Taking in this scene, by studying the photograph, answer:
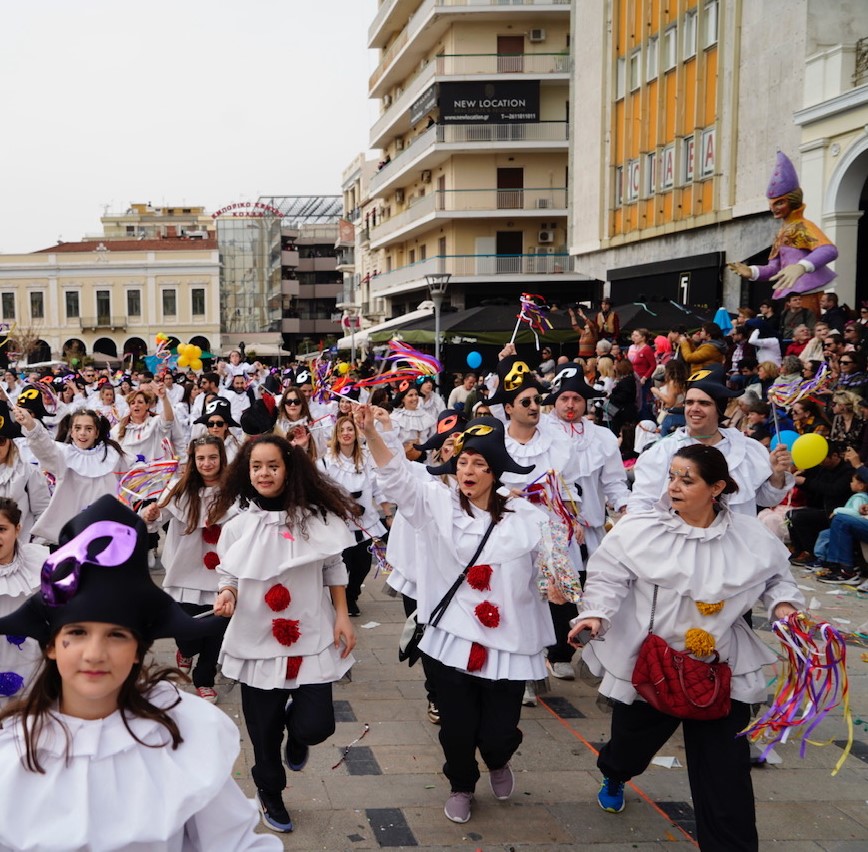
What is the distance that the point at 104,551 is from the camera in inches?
103

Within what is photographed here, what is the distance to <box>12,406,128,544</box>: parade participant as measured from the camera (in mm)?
8180

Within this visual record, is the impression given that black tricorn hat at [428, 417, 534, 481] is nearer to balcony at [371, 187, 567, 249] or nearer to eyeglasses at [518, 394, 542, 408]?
eyeglasses at [518, 394, 542, 408]

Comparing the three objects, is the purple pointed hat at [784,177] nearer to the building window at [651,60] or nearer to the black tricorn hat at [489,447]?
the building window at [651,60]

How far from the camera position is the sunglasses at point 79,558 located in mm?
2586

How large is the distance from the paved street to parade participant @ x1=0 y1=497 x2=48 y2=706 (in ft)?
4.07

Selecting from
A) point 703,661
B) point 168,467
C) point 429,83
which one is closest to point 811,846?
point 703,661

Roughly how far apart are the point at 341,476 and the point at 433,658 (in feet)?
13.1

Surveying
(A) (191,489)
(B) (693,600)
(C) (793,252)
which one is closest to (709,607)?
(B) (693,600)

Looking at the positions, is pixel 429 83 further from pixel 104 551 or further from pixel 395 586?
pixel 104 551

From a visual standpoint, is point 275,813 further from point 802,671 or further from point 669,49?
point 669,49

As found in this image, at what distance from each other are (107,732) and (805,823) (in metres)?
3.61

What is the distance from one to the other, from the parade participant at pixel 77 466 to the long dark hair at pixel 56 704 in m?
5.72

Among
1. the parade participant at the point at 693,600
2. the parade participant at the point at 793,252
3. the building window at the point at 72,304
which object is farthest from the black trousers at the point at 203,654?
the building window at the point at 72,304

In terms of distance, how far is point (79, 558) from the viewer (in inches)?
102
